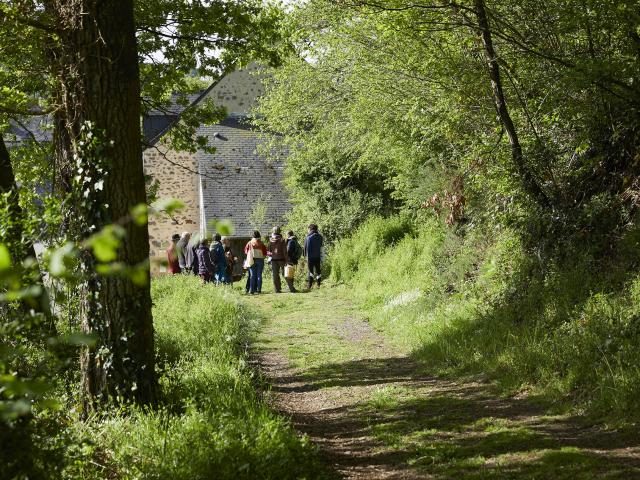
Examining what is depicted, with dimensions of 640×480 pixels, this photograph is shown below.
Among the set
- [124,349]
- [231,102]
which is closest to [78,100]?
[124,349]

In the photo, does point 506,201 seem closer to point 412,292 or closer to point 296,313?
point 412,292

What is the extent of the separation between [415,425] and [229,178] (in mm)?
27714

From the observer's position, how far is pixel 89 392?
265 inches

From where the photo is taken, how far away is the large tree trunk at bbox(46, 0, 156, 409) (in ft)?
21.4

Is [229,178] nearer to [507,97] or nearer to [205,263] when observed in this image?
[205,263]

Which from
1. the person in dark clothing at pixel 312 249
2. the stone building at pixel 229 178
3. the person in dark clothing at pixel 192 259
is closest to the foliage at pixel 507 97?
the person in dark clothing at pixel 312 249

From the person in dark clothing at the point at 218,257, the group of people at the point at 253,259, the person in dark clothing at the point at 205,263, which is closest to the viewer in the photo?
the person in dark clothing at the point at 205,263

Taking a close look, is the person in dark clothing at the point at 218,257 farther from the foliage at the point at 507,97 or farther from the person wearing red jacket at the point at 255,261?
the foliage at the point at 507,97

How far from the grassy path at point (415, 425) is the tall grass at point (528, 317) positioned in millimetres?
387

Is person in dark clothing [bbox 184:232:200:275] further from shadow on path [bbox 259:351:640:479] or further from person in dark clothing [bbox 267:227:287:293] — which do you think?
shadow on path [bbox 259:351:640:479]

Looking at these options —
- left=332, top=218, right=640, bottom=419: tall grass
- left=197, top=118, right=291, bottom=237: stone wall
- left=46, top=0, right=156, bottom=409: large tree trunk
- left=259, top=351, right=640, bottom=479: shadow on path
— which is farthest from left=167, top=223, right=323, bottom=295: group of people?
left=46, top=0, right=156, bottom=409: large tree trunk

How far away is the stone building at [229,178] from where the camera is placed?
3372 centimetres

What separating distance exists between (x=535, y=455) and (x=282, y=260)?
15.3 metres

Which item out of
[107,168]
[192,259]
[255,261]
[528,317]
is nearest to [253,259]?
[255,261]
